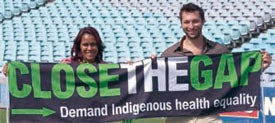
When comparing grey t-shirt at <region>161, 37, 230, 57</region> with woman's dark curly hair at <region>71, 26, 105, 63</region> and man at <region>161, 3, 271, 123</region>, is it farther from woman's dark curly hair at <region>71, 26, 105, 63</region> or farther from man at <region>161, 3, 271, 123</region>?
woman's dark curly hair at <region>71, 26, 105, 63</region>

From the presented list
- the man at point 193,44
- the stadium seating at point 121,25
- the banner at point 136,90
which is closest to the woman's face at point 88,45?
the banner at point 136,90

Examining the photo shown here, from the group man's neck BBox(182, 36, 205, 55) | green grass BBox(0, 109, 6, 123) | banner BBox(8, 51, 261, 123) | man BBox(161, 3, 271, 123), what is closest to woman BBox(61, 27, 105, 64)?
banner BBox(8, 51, 261, 123)

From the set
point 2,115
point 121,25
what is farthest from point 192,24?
point 121,25

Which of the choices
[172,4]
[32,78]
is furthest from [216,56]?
[172,4]

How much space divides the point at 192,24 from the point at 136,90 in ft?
2.70

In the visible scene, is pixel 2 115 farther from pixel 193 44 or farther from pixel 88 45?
pixel 193 44

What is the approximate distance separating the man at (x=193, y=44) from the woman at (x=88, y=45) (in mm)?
550

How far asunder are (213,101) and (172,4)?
441 inches

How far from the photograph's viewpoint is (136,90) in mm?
4695

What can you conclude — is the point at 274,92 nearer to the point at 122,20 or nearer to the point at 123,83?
the point at 123,83

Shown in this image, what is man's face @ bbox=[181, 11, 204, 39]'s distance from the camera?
13.8 ft

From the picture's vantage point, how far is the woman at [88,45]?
4340mm

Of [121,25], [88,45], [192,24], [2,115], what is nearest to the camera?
[192,24]

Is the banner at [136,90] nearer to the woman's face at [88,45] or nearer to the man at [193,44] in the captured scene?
the man at [193,44]
